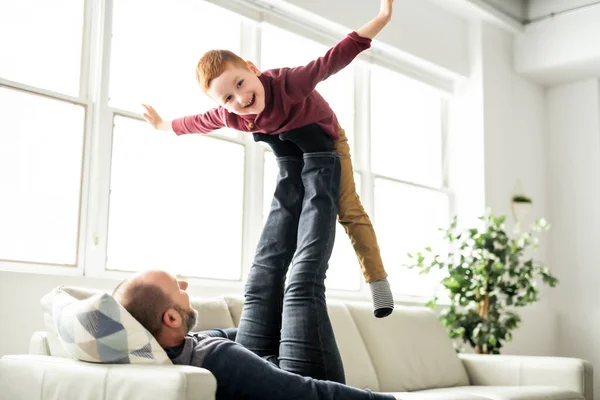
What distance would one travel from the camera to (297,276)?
2.10 metres

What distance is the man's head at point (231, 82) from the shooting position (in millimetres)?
2141

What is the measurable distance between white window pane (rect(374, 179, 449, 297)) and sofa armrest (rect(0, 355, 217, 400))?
3415 millimetres

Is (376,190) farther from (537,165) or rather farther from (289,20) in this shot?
(537,165)

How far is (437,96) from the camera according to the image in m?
6.12

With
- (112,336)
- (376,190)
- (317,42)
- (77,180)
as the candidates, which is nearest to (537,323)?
(376,190)

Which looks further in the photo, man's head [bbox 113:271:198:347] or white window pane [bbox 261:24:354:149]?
white window pane [bbox 261:24:354:149]

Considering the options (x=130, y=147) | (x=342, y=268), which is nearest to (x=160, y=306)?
Result: (x=130, y=147)

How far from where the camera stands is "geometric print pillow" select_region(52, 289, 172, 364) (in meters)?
1.88

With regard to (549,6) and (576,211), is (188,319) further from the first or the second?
(576,211)

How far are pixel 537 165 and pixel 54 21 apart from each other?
432cm

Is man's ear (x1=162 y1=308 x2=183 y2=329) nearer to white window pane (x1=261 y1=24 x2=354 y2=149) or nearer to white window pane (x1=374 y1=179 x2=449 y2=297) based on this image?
white window pane (x1=261 y1=24 x2=354 y2=149)

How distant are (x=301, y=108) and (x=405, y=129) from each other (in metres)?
3.64

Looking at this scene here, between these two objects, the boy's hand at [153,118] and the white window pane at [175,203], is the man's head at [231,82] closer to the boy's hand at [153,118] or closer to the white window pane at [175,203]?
the boy's hand at [153,118]

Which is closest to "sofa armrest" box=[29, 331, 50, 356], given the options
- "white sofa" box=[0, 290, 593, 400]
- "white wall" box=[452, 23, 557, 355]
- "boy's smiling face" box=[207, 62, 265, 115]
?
"white sofa" box=[0, 290, 593, 400]
